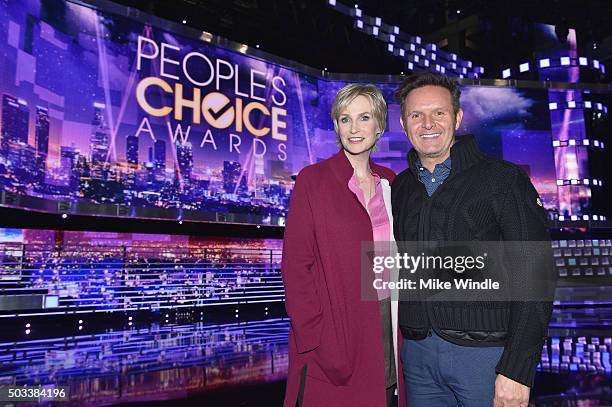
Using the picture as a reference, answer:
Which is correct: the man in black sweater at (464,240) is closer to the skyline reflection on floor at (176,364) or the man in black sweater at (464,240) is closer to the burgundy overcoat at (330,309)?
the burgundy overcoat at (330,309)

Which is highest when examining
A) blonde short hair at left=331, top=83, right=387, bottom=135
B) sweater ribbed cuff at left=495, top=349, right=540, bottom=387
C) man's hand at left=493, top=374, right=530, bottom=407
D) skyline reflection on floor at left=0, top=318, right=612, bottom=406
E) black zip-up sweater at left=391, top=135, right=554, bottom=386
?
blonde short hair at left=331, top=83, right=387, bottom=135

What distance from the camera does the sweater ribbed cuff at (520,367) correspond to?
52.4 inches

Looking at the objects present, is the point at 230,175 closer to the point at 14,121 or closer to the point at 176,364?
the point at 14,121

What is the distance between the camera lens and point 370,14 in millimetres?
10609

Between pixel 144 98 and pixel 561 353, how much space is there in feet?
21.9

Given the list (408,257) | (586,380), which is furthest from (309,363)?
(586,380)

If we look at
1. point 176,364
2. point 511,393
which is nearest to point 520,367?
point 511,393

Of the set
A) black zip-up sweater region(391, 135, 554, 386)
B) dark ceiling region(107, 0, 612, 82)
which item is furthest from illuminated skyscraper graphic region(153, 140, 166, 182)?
black zip-up sweater region(391, 135, 554, 386)

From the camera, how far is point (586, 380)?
385 centimetres

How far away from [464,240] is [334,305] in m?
0.48

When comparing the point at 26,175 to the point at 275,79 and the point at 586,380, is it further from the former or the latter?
the point at 586,380

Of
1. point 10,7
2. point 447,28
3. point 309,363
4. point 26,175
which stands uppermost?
point 447,28

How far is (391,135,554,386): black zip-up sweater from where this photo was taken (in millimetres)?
1358

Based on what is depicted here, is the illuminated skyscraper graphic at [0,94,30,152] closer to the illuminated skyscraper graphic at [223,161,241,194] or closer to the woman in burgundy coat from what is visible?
the illuminated skyscraper graphic at [223,161,241,194]
